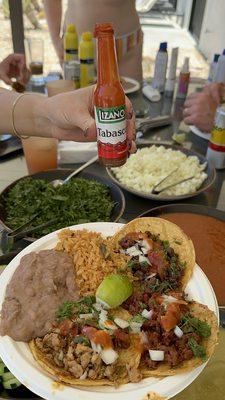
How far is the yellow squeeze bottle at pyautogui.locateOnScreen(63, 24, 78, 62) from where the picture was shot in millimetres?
2514

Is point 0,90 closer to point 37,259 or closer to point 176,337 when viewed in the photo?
point 37,259

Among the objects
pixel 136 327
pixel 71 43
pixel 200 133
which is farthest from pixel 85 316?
pixel 71 43

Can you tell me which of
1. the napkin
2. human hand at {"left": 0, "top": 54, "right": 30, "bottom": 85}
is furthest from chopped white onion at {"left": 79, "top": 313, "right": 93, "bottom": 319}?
human hand at {"left": 0, "top": 54, "right": 30, "bottom": 85}

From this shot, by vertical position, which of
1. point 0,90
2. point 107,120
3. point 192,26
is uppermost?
point 107,120

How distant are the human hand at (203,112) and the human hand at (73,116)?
863 millimetres

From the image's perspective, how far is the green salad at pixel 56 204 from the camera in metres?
Result: 1.51

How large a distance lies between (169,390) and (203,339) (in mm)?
181

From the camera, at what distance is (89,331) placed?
3.12 ft

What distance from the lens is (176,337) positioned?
0.99 m

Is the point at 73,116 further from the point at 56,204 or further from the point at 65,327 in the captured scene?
the point at 65,327

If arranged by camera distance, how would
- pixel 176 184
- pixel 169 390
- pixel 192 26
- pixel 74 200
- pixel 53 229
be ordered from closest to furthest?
pixel 169 390
pixel 53 229
pixel 74 200
pixel 176 184
pixel 192 26

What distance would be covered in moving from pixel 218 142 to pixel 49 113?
903mm

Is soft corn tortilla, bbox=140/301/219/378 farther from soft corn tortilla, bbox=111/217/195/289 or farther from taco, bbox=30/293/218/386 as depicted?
soft corn tortilla, bbox=111/217/195/289

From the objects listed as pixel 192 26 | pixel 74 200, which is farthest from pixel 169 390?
pixel 192 26
